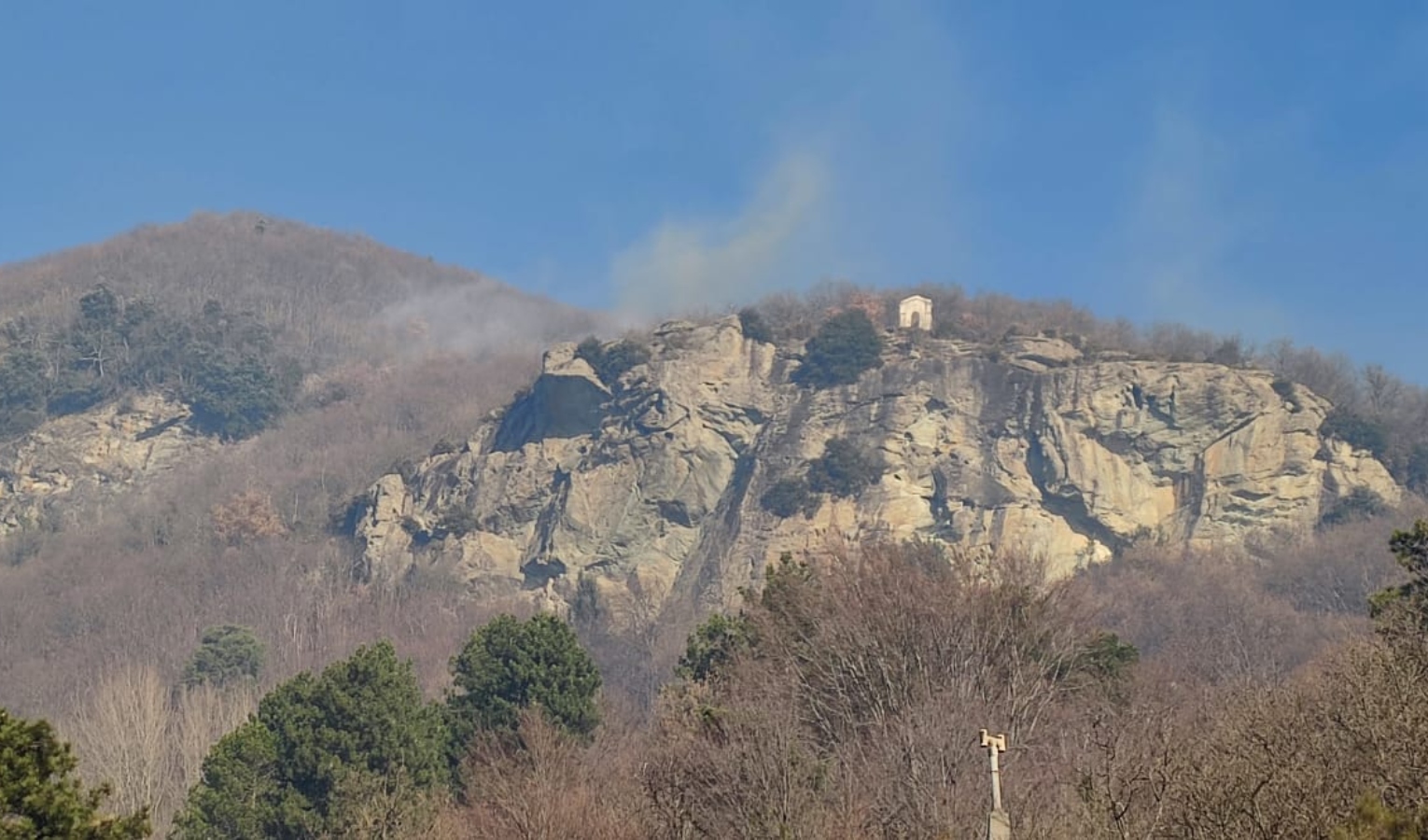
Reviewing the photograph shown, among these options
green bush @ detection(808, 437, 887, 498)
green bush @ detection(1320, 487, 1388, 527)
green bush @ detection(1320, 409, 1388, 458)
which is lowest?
green bush @ detection(808, 437, 887, 498)

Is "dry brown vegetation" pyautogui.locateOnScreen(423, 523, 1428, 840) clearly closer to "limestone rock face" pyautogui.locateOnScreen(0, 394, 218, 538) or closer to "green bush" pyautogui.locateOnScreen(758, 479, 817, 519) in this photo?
"green bush" pyautogui.locateOnScreen(758, 479, 817, 519)

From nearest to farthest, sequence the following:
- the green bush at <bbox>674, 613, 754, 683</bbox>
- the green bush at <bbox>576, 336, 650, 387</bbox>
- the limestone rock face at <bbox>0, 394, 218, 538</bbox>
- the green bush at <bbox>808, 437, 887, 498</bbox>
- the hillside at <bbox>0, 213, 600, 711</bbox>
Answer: the green bush at <bbox>674, 613, 754, 683</bbox>
the green bush at <bbox>808, 437, 887, 498</bbox>
the hillside at <bbox>0, 213, 600, 711</bbox>
the green bush at <bbox>576, 336, 650, 387</bbox>
the limestone rock face at <bbox>0, 394, 218, 538</bbox>

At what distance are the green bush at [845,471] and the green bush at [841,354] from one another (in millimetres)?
6525

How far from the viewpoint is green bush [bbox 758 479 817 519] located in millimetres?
74938

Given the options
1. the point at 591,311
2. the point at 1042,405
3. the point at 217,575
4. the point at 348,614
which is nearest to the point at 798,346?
the point at 1042,405

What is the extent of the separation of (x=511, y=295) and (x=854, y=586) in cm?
14916

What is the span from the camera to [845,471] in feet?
247

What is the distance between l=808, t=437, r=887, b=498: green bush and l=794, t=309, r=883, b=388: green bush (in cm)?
652

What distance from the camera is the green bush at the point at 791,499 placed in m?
74.9

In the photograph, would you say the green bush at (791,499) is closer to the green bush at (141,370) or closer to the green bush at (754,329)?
the green bush at (754,329)

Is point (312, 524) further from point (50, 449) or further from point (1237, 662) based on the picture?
point (1237, 662)

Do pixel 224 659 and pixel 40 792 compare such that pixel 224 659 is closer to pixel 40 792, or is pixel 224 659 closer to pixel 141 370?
pixel 40 792

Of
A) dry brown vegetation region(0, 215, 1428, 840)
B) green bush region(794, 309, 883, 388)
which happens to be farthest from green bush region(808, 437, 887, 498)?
dry brown vegetation region(0, 215, 1428, 840)

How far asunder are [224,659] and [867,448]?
3128 cm
